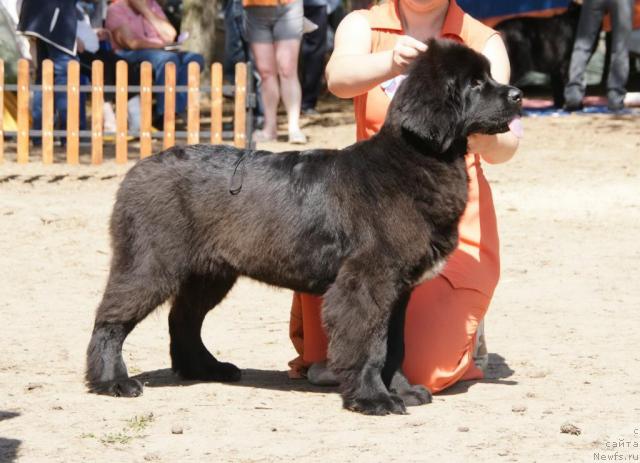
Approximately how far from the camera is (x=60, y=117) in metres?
13.3

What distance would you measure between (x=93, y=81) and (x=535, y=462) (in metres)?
8.81

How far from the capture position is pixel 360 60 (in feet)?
18.4

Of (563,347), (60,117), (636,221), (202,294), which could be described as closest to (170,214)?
(202,294)

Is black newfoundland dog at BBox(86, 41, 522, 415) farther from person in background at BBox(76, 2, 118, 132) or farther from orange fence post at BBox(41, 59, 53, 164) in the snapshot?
person in background at BBox(76, 2, 118, 132)

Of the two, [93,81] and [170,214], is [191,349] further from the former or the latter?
[93,81]

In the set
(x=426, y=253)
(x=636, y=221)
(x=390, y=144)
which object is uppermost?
(x=390, y=144)

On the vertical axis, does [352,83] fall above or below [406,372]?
above

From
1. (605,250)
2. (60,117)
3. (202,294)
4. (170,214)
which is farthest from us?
(60,117)

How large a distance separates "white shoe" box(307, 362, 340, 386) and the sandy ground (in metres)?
0.09

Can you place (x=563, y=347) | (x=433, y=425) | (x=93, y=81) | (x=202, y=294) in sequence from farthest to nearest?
1. (x=93, y=81)
2. (x=563, y=347)
3. (x=202, y=294)
4. (x=433, y=425)

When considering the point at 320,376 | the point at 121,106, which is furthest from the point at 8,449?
the point at 121,106

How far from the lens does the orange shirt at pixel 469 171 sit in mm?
5910

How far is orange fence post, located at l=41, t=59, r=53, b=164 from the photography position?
12.3 m

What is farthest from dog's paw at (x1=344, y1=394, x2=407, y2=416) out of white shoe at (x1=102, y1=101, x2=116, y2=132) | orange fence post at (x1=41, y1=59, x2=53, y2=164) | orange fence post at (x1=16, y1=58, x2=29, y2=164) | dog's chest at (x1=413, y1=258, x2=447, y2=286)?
white shoe at (x1=102, y1=101, x2=116, y2=132)
